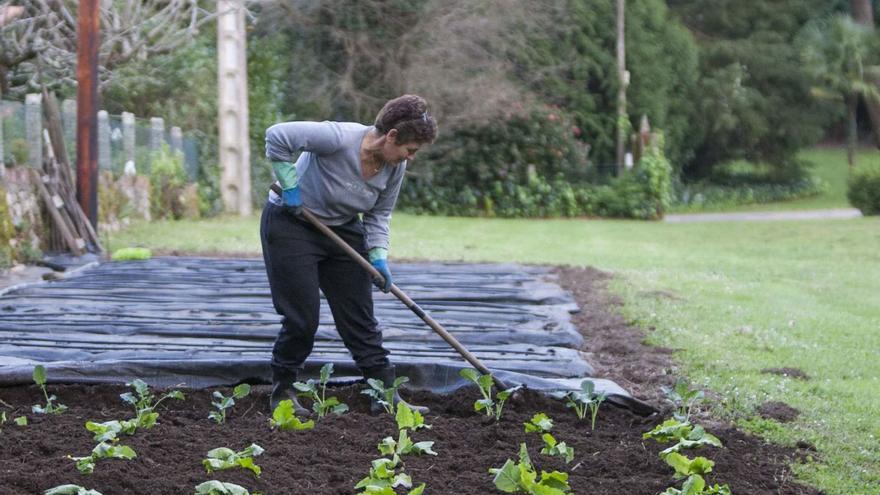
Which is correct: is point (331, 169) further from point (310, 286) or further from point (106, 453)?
point (106, 453)

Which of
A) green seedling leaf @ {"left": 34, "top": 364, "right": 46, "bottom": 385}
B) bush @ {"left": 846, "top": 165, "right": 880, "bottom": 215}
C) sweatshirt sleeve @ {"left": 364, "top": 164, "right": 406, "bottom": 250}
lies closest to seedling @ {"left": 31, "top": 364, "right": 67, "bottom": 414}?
green seedling leaf @ {"left": 34, "top": 364, "right": 46, "bottom": 385}

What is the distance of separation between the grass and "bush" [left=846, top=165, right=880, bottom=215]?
120 cm

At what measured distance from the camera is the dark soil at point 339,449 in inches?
156

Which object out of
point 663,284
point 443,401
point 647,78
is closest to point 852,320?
point 663,284

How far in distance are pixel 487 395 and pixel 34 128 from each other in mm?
8599

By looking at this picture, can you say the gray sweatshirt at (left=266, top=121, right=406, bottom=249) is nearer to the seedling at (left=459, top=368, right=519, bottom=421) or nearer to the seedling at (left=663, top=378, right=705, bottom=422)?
the seedling at (left=459, top=368, right=519, bottom=421)

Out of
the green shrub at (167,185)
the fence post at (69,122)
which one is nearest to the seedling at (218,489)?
the fence post at (69,122)

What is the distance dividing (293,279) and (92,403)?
1.13m

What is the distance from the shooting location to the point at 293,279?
499 cm

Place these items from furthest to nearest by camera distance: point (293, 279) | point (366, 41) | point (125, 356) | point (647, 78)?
point (647, 78) < point (366, 41) < point (125, 356) < point (293, 279)

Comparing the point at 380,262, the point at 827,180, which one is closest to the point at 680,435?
the point at 380,262

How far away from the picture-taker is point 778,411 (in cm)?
533

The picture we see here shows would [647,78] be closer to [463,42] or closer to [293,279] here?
[463,42]

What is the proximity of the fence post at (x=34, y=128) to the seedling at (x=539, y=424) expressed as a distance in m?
9.03
